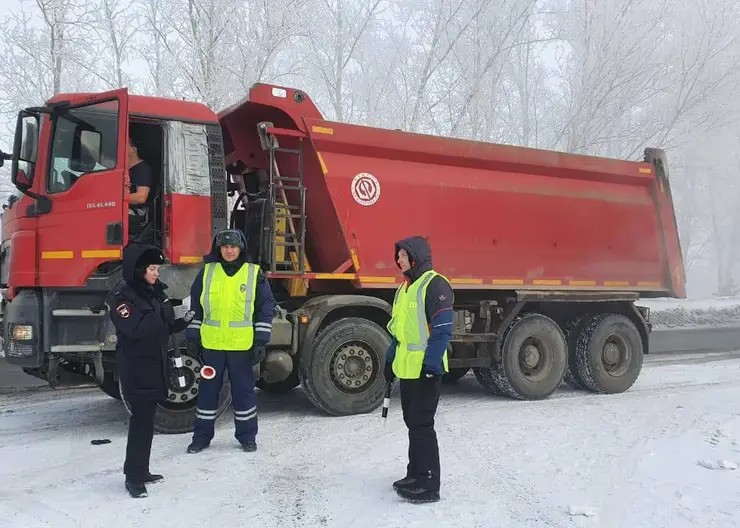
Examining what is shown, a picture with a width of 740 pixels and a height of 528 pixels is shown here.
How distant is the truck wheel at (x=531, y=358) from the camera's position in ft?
23.8

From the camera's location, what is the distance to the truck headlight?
5168mm

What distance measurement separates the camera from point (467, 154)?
705cm

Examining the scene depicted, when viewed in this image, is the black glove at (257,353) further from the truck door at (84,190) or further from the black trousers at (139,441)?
the truck door at (84,190)

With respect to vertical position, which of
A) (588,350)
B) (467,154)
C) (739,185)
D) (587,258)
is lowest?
(588,350)

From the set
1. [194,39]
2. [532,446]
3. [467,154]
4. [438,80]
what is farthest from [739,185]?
[532,446]

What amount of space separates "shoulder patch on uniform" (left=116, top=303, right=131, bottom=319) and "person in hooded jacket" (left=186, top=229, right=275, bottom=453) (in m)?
0.96

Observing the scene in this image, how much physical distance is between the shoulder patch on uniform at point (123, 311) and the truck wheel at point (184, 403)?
5.40ft

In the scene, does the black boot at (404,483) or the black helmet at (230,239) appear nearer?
the black boot at (404,483)

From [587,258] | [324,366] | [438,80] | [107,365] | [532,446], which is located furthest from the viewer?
[438,80]

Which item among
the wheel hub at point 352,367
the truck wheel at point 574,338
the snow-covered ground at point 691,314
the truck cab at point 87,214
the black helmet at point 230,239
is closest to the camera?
the black helmet at point 230,239

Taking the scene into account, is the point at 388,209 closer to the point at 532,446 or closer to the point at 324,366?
the point at 324,366

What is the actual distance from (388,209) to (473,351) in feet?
6.49

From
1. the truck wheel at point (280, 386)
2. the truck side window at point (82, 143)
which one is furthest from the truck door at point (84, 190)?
the truck wheel at point (280, 386)

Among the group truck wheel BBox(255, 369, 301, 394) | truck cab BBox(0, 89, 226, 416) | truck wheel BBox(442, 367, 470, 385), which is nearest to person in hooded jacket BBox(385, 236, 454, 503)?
truck cab BBox(0, 89, 226, 416)
